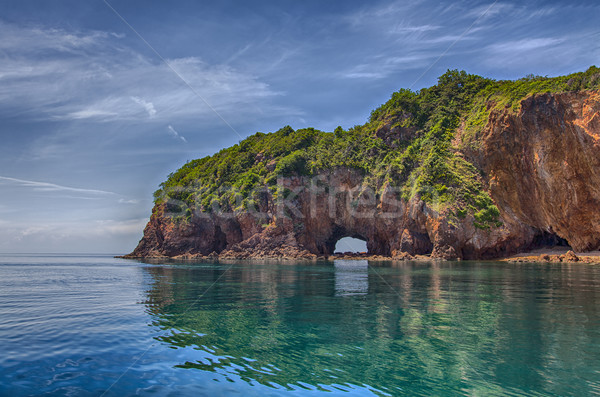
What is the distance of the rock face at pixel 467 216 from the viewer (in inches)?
1615

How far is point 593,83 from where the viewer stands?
39.6 m

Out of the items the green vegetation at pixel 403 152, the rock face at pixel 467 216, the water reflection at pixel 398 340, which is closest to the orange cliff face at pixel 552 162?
the rock face at pixel 467 216

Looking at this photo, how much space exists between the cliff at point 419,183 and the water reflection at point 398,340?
101 ft

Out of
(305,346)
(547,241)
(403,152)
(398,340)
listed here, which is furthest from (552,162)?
(305,346)

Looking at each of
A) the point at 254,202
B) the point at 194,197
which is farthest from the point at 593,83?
the point at 194,197

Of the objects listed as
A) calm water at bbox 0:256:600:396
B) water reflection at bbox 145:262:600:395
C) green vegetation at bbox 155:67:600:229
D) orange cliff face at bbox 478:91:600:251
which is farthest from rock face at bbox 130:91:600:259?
calm water at bbox 0:256:600:396

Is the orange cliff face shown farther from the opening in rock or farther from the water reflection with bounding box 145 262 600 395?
the water reflection with bounding box 145 262 600 395

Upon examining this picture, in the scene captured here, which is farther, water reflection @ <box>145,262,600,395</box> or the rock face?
the rock face

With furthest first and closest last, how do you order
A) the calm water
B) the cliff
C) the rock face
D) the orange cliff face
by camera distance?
the cliff, the rock face, the orange cliff face, the calm water

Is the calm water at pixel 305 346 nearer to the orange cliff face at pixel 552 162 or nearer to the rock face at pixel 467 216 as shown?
the orange cliff face at pixel 552 162

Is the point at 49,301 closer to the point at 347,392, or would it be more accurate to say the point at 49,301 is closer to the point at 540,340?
the point at 347,392

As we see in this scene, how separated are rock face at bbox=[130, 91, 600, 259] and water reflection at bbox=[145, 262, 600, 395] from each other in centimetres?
2972

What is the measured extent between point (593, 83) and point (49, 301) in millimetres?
51789

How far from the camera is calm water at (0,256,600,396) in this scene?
6.64m
